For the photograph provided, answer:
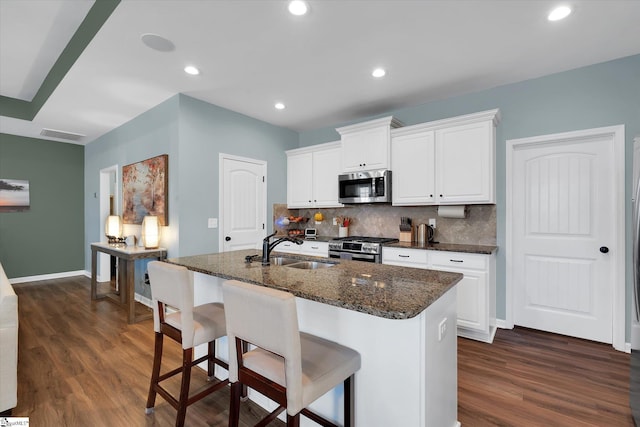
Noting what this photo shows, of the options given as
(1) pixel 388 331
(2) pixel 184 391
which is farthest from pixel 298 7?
(2) pixel 184 391

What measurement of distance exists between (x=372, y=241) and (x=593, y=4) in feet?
8.84

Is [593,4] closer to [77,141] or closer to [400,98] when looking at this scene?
[400,98]

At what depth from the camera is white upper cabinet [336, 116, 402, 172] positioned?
12.2 ft

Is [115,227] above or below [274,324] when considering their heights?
above

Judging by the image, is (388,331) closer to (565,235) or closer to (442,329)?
(442,329)

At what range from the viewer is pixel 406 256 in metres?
3.32

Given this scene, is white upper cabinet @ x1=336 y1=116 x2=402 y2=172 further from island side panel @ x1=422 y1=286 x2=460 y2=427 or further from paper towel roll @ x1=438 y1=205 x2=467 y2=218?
island side panel @ x1=422 y1=286 x2=460 y2=427

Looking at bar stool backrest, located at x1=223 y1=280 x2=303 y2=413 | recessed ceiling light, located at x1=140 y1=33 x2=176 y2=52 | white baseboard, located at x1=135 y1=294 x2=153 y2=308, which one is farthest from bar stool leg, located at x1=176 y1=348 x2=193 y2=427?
white baseboard, located at x1=135 y1=294 x2=153 y2=308

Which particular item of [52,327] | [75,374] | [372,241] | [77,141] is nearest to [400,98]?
[372,241]

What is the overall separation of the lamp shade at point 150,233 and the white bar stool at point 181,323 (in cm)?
206

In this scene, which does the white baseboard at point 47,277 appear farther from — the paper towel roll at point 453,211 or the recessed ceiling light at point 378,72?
the paper towel roll at point 453,211

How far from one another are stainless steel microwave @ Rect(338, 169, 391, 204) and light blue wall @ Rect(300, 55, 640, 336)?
1.07 m

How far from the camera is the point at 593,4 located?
2.04 meters

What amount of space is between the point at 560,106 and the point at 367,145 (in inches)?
79.9
